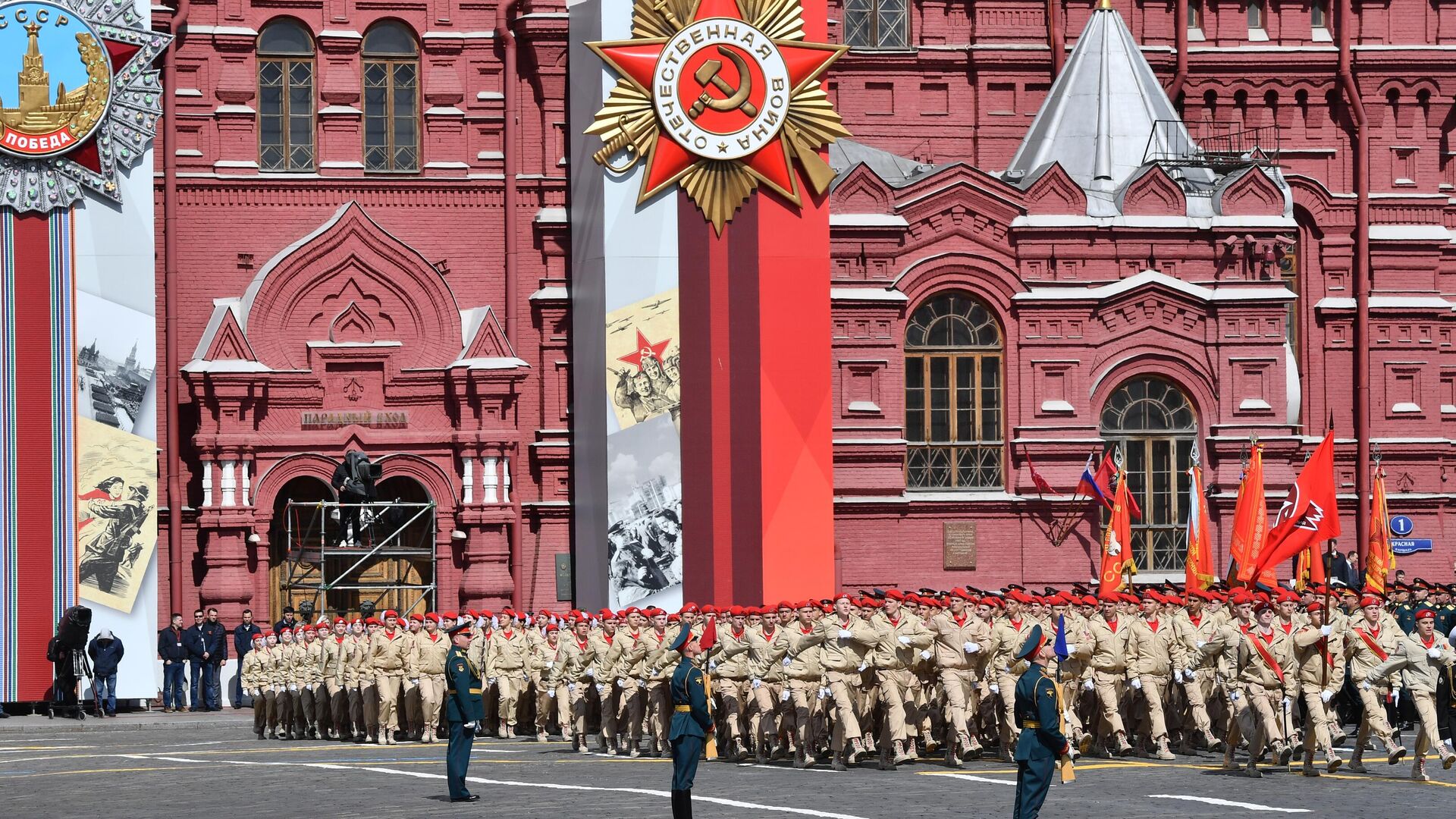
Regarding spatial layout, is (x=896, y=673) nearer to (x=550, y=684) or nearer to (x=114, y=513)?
(x=550, y=684)

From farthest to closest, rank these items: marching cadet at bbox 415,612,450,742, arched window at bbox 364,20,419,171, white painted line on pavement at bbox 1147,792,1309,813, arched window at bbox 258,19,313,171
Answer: arched window at bbox 364,20,419,171
arched window at bbox 258,19,313,171
marching cadet at bbox 415,612,450,742
white painted line on pavement at bbox 1147,792,1309,813

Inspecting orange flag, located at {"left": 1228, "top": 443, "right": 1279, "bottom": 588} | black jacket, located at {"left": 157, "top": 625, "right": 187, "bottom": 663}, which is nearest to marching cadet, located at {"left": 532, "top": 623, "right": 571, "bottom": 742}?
black jacket, located at {"left": 157, "top": 625, "right": 187, "bottom": 663}

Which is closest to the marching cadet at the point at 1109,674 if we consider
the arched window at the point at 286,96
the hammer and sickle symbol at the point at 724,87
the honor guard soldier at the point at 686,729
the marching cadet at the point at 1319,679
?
the marching cadet at the point at 1319,679

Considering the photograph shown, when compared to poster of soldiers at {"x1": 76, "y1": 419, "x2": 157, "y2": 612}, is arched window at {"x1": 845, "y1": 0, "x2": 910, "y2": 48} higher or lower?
higher

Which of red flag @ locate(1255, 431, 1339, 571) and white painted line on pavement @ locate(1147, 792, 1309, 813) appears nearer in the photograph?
white painted line on pavement @ locate(1147, 792, 1309, 813)

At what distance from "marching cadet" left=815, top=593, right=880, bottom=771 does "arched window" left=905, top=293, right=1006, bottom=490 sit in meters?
12.7

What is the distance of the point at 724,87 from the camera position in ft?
113

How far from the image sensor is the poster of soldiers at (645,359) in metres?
34.3

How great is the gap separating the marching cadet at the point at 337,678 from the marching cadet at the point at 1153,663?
9434 mm

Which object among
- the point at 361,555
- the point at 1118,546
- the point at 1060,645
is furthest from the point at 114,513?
the point at 1060,645

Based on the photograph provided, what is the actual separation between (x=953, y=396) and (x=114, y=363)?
39.4 feet

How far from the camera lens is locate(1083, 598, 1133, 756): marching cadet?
77.6 ft

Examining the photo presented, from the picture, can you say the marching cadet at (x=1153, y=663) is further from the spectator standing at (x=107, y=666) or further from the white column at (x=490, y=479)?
the spectator standing at (x=107, y=666)

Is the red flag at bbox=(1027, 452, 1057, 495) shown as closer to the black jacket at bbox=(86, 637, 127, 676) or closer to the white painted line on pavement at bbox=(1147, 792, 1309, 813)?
the black jacket at bbox=(86, 637, 127, 676)
